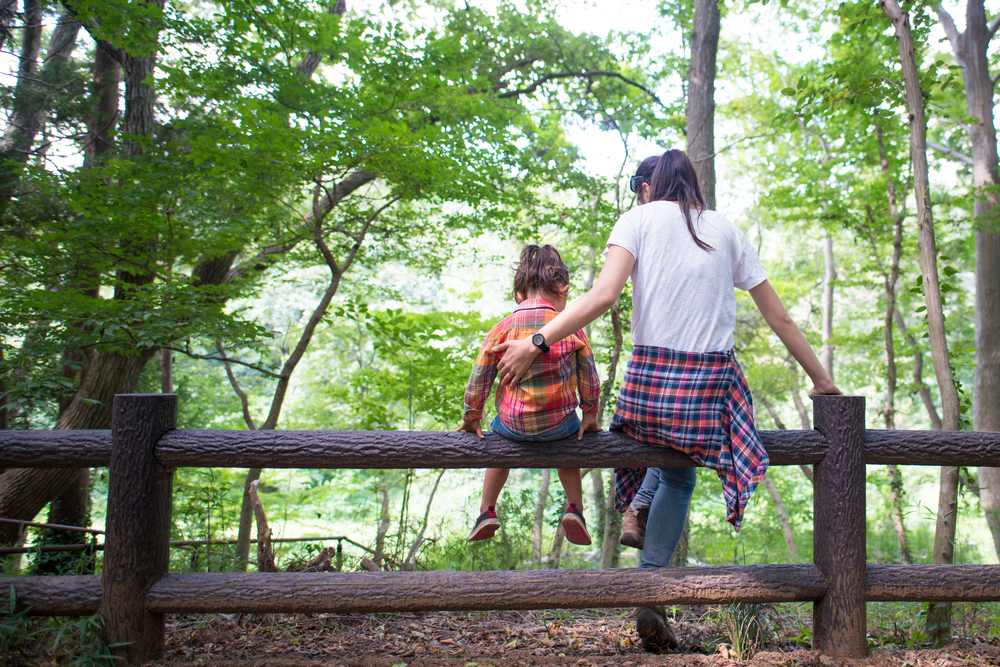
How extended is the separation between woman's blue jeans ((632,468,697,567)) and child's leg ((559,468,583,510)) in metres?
0.31

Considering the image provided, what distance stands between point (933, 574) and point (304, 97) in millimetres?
5550

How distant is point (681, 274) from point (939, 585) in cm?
167

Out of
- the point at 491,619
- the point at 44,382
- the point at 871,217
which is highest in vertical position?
the point at 871,217

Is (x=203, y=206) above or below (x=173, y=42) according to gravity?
below

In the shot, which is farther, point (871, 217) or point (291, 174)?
point (871, 217)

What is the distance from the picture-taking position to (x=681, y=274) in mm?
2137

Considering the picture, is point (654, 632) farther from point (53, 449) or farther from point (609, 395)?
point (609, 395)

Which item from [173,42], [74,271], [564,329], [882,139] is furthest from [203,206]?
[882,139]

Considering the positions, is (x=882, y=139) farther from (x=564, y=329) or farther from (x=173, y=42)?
(x=173, y=42)

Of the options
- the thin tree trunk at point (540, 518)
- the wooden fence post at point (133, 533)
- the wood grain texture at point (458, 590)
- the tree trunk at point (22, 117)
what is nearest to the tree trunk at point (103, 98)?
the tree trunk at point (22, 117)

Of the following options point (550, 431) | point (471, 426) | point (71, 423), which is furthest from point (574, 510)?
point (71, 423)

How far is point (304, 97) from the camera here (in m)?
5.29

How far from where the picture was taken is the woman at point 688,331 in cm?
212

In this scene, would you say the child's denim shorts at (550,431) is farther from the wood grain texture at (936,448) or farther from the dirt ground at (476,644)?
the wood grain texture at (936,448)
